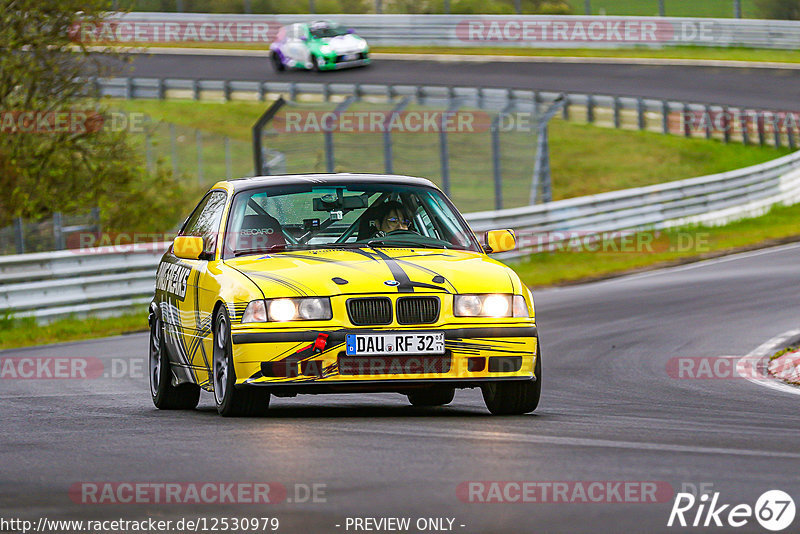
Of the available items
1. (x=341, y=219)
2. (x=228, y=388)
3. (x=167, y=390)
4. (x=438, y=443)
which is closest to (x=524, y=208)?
(x=167, y=390)

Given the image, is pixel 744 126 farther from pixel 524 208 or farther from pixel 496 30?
pixel 524 208

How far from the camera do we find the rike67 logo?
5.33 meters

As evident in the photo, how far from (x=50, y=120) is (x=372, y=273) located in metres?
16.3

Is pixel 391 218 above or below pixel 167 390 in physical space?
above

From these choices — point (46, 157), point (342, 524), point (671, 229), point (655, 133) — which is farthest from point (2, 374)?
point (655, 133)

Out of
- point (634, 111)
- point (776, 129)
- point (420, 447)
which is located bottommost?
point (634, 111)

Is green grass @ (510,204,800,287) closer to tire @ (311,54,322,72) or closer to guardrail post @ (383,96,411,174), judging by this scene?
guardrail post @ (383,96,411,174)

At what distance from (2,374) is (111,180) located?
11291 millimetres

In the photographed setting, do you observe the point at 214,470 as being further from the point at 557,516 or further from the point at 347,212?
the point at 347,212

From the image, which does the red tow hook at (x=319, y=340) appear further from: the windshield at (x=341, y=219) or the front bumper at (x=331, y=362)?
the windshield at (x=341, y=219)

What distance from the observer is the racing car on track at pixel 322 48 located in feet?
149

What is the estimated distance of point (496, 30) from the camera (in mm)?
51344

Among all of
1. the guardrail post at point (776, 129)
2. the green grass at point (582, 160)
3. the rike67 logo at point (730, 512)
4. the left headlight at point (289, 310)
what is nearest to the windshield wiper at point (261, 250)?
the left headlight at point (289, 310)

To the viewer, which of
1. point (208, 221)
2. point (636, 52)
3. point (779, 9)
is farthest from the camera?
point (779, 9)
